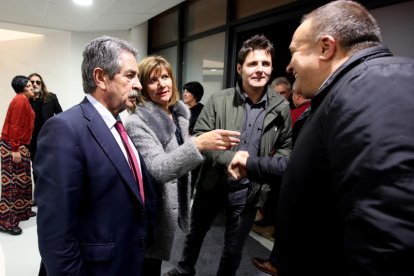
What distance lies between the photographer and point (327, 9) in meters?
0.74

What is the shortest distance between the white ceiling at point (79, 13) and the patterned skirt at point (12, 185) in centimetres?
247

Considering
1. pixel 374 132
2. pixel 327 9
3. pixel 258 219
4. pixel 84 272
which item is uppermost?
pixel 327 9

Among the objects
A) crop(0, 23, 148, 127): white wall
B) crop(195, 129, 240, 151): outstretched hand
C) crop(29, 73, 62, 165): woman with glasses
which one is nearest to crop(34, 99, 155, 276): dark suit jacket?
crop(195, 129, 240, 151): outstretched hand

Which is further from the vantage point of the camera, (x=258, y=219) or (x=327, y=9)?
(x=258, y=219)

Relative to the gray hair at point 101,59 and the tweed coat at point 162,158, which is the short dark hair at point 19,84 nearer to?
the tweed coat at point 162,158

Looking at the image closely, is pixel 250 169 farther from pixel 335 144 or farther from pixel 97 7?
pixel 97 7

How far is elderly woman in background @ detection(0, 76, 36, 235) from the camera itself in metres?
2.67

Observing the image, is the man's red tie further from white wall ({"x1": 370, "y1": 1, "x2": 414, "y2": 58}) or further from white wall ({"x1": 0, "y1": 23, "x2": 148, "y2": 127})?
white wall ({"x1": 0, "y1": 23, "x2": 148, "y2": 127})

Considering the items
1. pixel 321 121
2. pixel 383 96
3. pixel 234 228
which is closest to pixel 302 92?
pixel 321 121

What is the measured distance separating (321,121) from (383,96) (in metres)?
0.14

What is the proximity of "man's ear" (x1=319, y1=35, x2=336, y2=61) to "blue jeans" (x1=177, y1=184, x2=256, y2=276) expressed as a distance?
1.04 meters

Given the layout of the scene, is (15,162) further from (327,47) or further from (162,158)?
(327,47)

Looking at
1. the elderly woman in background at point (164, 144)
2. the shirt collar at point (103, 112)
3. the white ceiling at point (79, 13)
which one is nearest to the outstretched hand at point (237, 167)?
the elderly woman in background at point (164, 144)

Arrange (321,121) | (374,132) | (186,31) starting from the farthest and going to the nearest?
(186,31) < (321,121) < (374,132)
